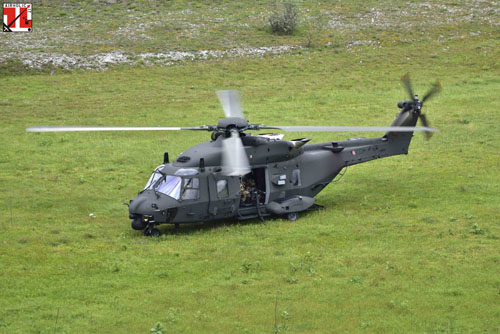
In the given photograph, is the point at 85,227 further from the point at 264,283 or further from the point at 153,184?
the point at 264,283

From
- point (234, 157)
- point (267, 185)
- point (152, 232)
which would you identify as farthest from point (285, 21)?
point (152, 232)

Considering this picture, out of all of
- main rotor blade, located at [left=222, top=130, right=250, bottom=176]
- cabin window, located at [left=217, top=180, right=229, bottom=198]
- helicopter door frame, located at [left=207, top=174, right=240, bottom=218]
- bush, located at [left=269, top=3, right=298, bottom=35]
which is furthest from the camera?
bush, located at [left=269, top=3, right=298, bottom=35]

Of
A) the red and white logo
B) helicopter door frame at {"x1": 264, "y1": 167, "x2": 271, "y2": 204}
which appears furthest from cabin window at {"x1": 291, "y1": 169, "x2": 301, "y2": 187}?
the red and white logo

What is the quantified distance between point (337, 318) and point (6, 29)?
55640mm

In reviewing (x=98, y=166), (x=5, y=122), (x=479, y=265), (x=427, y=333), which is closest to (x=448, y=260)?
(x=479, y=265)

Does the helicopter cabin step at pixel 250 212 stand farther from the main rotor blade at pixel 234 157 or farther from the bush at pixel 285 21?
the bush at pixel 285 21

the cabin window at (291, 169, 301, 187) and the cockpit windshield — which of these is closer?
the cockpit windshield

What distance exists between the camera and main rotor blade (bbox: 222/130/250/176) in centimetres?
2320

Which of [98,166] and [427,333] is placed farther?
[98,166]

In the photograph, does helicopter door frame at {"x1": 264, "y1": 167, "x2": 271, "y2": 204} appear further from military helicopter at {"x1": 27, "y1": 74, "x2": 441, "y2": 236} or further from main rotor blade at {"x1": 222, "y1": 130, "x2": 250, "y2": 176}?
main rotor blade at {"x1": 222, "y1": 130, "x2": 250, "y2": 176}

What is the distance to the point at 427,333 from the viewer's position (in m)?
16.5

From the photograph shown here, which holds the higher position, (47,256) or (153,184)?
(153,184)

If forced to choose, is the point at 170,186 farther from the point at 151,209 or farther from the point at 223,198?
the point at 223,198

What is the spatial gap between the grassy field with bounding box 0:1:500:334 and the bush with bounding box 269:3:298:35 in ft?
25.9
